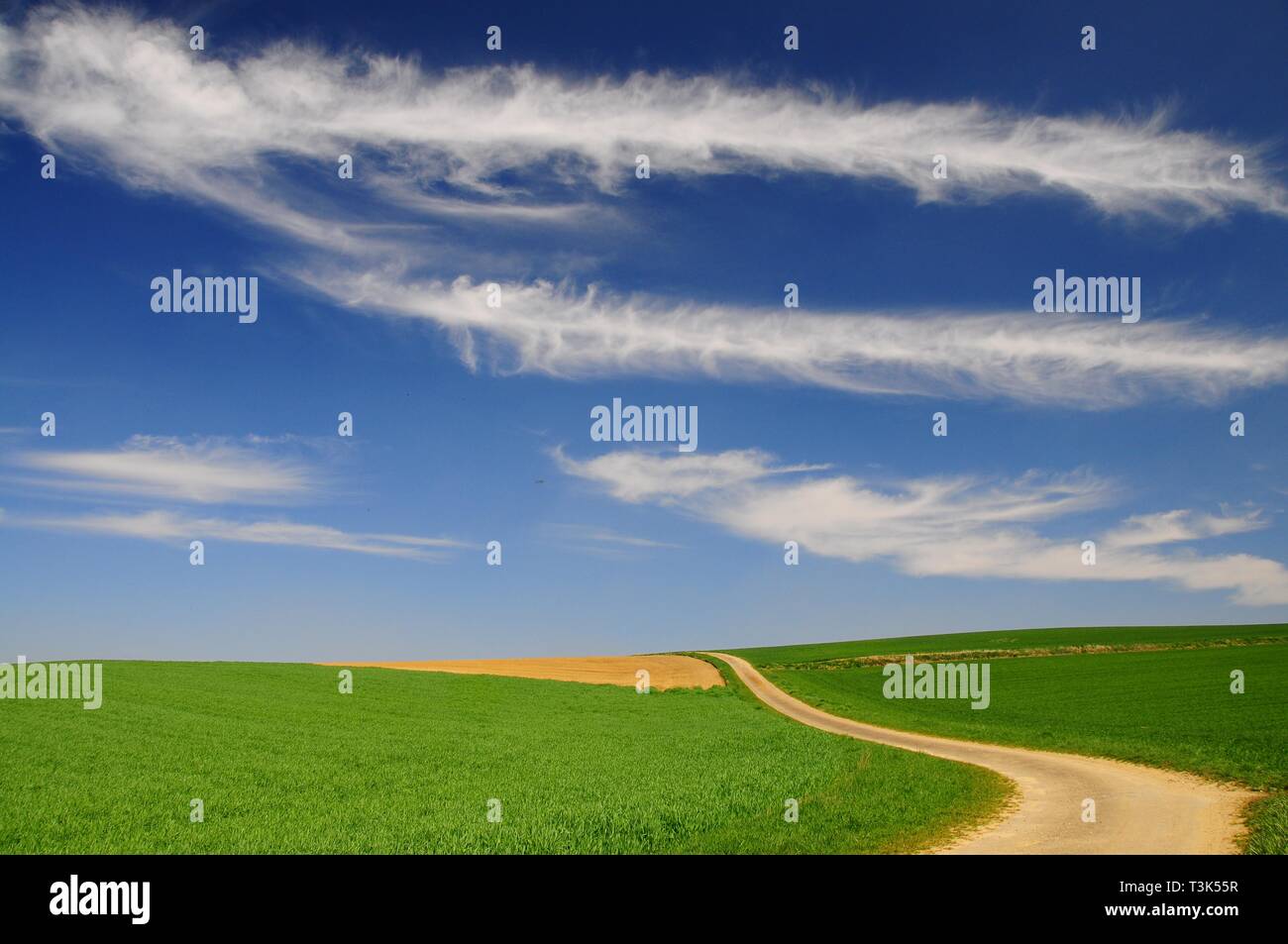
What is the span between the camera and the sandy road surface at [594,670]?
269 ft

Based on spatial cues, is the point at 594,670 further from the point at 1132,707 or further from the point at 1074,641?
the point at 1074,641

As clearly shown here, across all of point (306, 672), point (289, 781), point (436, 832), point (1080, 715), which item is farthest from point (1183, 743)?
point (306, 672)

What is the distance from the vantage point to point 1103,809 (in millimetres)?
18250

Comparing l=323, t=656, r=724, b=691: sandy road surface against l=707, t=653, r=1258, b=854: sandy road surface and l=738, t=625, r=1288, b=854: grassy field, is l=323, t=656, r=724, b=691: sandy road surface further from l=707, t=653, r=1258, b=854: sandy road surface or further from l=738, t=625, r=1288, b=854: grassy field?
l=707, t=653, r=1258, b=854: sandy road surface

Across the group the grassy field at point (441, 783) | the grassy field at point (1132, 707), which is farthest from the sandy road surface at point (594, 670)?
the grassy field at point (441, 783)

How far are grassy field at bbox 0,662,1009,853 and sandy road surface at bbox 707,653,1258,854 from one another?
4.00 ft

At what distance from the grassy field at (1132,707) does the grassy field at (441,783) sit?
21.9ft

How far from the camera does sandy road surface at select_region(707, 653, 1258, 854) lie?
49.1ft

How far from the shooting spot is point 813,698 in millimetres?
59938

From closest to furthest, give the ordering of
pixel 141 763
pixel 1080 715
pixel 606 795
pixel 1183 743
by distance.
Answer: pixel 606 795, pixel 141 763, pixel 1183 743, pixel 1080 715

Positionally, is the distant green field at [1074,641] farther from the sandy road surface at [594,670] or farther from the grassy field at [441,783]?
the grassy field at [441,783]
